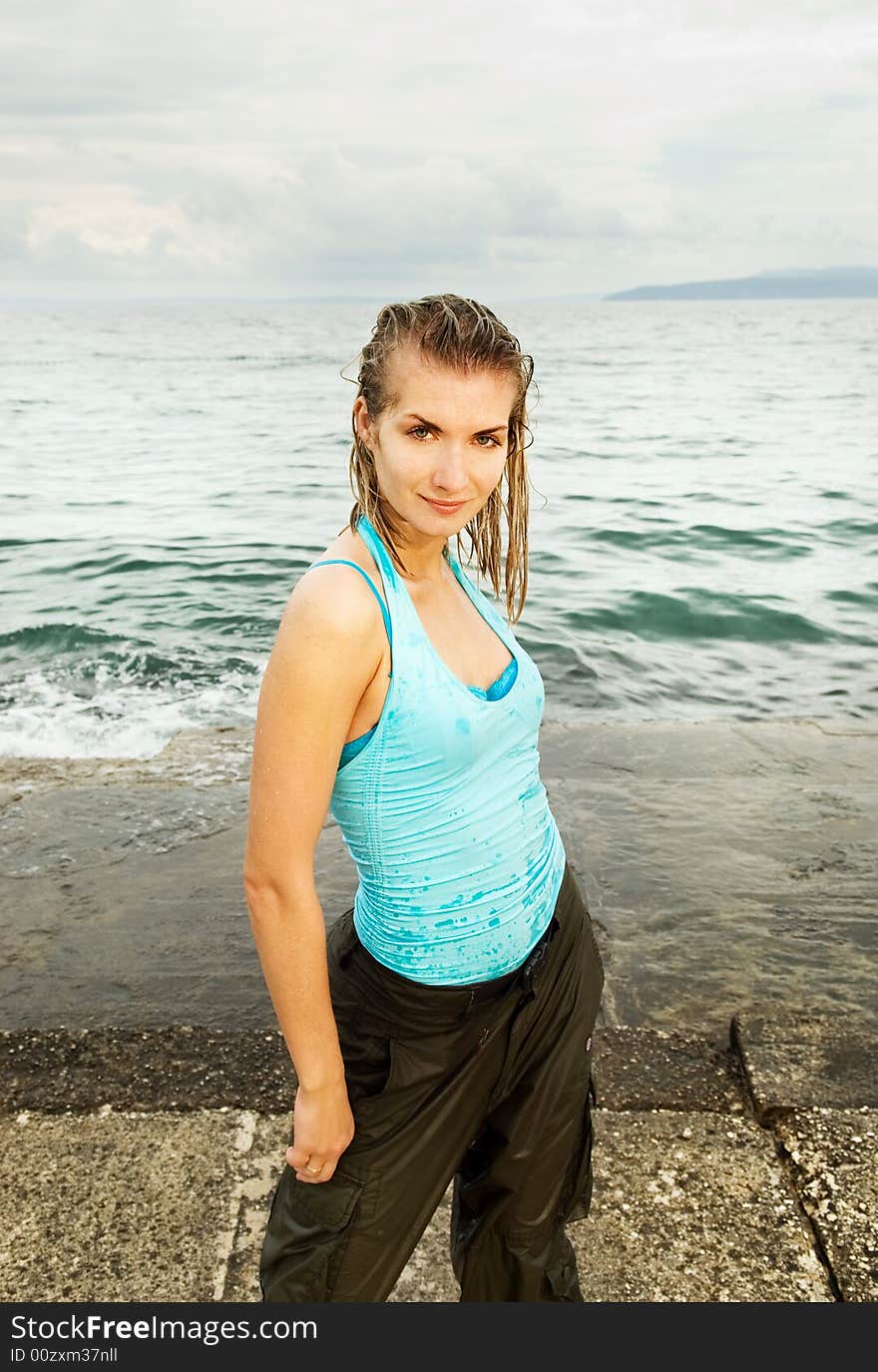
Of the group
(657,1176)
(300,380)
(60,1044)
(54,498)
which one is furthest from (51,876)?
(300,380)

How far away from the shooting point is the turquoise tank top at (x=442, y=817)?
1.78m

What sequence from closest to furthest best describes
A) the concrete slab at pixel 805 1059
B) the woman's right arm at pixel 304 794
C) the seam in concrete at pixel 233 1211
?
the woman's right arm at pixel 304 794 → the seam in concrete at pixel 233 1211 → the concrete slab at pixel 805 1059

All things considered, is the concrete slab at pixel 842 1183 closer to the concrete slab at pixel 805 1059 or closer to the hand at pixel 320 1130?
the concrete slab at pixel 805 1059

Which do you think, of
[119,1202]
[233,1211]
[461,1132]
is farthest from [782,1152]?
[119,1202]

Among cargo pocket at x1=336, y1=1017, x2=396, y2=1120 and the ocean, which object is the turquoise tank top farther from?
the ocean

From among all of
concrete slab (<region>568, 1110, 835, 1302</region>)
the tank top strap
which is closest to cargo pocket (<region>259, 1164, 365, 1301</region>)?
concrete slab (<region>568, 1110, 835, 1302</region>)

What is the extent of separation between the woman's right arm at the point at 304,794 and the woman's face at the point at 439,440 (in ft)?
0.80

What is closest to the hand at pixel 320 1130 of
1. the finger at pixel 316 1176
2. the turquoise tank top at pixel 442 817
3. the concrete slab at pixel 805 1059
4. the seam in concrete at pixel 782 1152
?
the finger at pixel 316 1176

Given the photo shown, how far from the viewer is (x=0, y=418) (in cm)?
2844

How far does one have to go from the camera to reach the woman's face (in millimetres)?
1854

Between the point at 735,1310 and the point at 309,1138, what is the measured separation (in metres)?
1.01

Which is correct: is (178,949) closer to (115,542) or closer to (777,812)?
(777,812)

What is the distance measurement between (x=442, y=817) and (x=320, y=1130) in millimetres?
530

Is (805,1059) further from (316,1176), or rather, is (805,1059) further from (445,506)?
(445,506)
